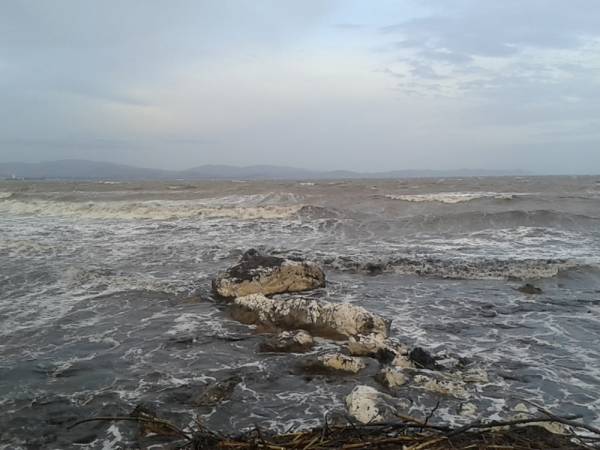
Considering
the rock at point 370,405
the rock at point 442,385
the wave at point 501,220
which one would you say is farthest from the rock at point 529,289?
the wave at point 501,220

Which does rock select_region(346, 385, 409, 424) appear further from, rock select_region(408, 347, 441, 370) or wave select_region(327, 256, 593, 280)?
wave select_region(327, 256, 593, 280)

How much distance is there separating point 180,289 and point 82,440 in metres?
5.47

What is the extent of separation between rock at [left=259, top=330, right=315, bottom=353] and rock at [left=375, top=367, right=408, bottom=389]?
1.27 metres

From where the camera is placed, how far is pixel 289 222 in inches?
839

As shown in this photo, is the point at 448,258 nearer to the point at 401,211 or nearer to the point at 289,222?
the point at 289,222

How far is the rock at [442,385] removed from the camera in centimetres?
484

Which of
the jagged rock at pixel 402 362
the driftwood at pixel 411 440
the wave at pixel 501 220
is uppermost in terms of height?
the driftwood at pixel 411 440

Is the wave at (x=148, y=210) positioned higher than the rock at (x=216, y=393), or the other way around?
the wave at (x=148, y=210)

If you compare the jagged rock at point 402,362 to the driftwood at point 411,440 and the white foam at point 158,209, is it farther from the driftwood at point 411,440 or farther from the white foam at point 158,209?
the white foam at point 158,209

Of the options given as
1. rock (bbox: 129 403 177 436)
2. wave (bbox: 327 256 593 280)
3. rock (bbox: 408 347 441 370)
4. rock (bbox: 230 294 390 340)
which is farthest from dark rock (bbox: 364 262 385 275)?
rock (bbox: 129 403 177 436)

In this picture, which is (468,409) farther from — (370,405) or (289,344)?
(289,344)

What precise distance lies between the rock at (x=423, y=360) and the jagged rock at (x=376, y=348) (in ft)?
0.58

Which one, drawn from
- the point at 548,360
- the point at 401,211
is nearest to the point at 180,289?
the point at 548,360

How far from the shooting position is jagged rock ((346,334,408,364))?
5.73 meters
